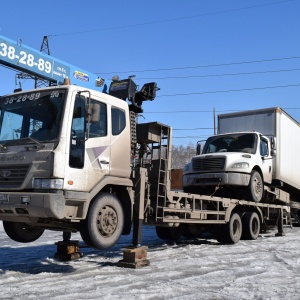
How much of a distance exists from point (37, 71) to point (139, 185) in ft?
10.4

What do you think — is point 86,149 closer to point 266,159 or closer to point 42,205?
point 42,205

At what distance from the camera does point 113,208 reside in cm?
680

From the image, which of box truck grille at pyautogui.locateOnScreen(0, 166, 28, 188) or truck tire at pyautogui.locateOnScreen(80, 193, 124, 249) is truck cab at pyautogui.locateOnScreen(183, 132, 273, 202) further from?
box truck grille at pyautogui.locateOnScreen(0, 166, 28, 188)

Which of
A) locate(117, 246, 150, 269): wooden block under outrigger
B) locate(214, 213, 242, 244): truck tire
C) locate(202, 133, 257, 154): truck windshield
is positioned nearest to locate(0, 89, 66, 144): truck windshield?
locate(117, 246, 150, 269): wooden block under outrigger

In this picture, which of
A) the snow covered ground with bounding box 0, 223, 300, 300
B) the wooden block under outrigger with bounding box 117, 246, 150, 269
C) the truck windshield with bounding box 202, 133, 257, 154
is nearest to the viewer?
the snow covered ground with bounding box 0, 223, 300, 300

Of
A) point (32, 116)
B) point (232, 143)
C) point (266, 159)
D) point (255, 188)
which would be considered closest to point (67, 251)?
point (32, 116)

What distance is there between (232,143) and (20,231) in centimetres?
713

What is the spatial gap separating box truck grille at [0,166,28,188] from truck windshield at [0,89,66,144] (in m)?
0.50

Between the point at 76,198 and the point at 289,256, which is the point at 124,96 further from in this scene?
the point at 289,256

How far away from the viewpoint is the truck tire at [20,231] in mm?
7434

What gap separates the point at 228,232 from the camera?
426 inches

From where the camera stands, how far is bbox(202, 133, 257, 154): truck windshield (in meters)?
11.9

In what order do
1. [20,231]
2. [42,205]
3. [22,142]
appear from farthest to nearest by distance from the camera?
[20,231], [22,142], [42,205]

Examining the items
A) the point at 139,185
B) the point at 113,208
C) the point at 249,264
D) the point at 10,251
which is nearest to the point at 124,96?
the point at 139,185
